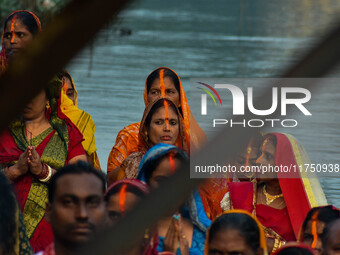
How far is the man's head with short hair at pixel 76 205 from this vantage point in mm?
2658

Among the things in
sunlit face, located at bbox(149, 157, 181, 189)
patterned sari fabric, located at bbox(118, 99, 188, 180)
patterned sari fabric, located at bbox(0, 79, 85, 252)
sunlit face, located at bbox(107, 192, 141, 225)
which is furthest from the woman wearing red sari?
sunlit face, located at bbox(107, 192, 141, 225)

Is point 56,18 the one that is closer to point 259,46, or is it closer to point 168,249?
point 168,249

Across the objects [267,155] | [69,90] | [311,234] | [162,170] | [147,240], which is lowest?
[147,240]

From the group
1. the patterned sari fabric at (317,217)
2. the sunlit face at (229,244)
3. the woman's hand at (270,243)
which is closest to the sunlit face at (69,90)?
the woman's hand at (270,243)

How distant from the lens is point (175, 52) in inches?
666

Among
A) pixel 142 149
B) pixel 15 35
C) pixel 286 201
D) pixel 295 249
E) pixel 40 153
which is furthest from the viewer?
pixel 142 149

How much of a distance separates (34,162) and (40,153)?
0.65ft

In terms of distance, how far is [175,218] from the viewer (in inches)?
139

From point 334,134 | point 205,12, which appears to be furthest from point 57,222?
point 205,12

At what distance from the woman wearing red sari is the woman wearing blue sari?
0.80 metres

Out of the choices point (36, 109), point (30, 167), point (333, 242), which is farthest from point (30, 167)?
point (333, 242)

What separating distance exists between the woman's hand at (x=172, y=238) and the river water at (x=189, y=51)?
1.27m

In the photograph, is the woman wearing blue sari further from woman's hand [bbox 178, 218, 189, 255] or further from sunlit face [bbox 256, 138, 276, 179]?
sunlit face [bbox 256, 138, 276, 179]

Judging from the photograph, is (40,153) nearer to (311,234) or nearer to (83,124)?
(83,124)
